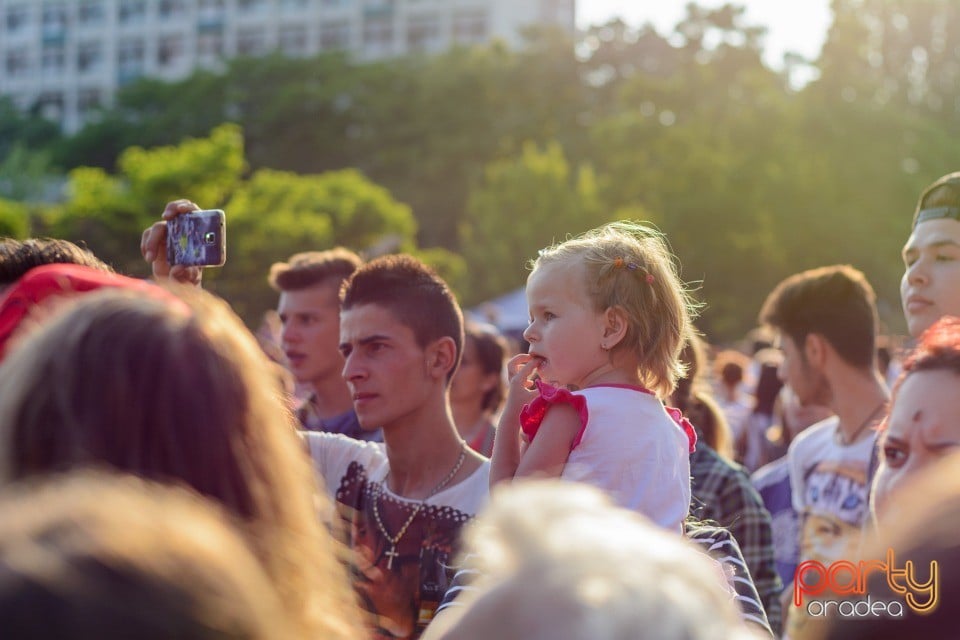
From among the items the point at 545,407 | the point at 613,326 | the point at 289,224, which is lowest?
the point at 289,224

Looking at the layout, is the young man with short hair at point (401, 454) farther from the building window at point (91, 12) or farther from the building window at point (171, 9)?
the building window at point (91, 12)

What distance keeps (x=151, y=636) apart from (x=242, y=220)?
3128cm

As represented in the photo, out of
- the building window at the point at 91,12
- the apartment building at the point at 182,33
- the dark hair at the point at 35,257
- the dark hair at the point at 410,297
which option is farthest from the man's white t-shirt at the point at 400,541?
the building window at the point at 91,12

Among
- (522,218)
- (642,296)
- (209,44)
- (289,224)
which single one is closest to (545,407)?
(642,296)

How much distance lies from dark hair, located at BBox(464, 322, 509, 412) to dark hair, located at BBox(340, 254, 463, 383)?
7.24ft

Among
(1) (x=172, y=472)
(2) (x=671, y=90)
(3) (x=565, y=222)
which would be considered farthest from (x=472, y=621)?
(2) (x=671, y=90)

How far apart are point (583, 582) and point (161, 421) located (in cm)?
67

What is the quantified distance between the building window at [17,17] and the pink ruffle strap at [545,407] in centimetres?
10103

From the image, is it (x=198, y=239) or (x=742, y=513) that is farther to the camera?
(x=742, y=513)

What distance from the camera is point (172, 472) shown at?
1.63m

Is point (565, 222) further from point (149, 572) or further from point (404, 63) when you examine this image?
point (149, 572)

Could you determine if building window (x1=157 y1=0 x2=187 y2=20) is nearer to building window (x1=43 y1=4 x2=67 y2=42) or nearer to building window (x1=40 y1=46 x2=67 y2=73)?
building window (x1=43 y1=4 x2=67 y2=42)

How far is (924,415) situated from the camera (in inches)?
114

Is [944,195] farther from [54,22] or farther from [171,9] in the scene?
[54,22]
